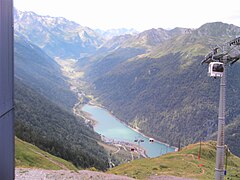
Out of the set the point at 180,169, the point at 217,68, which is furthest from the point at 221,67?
the point at 180,169

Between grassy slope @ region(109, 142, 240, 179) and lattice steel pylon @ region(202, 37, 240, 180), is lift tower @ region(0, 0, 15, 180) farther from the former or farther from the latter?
grassy slope @ region(109, 142, 240, 179)

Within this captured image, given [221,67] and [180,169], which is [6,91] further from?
[180,169]

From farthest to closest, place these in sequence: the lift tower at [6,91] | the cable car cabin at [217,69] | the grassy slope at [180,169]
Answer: the grassy slope at [180,169], the cable car cabin at [217,69], the lift tower at [6,91]

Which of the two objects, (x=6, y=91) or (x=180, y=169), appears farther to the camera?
(x=180, y=169)

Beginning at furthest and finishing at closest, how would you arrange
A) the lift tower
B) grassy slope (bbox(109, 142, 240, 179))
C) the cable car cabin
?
grassy slope (bbox(109, 142, 240, 179)), the cable car cabin, the lift tower

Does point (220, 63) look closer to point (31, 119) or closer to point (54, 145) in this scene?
point (54, 145)

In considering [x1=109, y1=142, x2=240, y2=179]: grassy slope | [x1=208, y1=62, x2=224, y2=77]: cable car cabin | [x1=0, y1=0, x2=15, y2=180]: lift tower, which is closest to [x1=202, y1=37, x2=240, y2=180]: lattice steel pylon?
[x1=208, y1=62, x2=224, y2=77]: cable car cabin

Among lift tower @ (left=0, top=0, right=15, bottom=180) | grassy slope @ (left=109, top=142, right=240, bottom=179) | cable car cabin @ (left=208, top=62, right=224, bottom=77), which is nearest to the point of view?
lift tower @ (left=0, top=0, right=15, bottom=180)

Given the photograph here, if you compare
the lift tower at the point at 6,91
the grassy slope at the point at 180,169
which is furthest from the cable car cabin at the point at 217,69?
the grassy slope at the point at 180,169

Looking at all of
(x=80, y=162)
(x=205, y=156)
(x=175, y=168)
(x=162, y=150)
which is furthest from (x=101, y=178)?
(x=162, y=150)

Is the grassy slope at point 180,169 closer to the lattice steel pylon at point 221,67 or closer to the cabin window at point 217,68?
the lattice steel pylon at point 221,67

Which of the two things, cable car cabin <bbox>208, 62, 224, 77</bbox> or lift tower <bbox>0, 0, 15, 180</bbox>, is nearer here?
lift tower <bbox>0, 0, 15, 180</bbox>
